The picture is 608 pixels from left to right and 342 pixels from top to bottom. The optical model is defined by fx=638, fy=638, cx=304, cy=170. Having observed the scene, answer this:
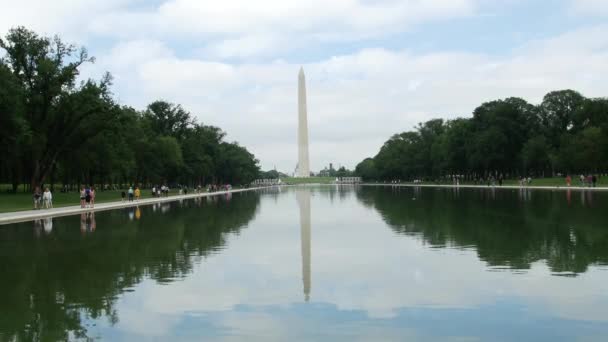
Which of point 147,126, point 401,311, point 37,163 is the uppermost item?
point 147,126

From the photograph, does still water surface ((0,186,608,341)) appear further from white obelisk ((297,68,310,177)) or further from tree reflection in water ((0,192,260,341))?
white obelisk ((297,68,310,177))

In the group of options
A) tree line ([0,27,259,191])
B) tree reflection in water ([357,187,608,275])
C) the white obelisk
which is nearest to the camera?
tree reflection in water ([357,187,608,275])

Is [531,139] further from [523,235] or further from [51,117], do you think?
[523,235]

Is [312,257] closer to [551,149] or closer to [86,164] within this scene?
[86,164]

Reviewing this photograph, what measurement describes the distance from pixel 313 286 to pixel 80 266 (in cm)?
578

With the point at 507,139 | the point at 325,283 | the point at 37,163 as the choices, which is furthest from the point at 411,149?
the point at 325,283

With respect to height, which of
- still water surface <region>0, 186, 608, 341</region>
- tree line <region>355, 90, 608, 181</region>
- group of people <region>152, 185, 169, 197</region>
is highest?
tree line <region>355, 90, 608, 181</region>

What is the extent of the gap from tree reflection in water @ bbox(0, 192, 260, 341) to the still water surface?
0.04 meters

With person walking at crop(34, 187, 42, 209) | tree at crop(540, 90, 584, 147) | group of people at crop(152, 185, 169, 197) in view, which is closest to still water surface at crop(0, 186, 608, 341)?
person walking at crop(34, 187, 42, 209)

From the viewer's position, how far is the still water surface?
331 inches

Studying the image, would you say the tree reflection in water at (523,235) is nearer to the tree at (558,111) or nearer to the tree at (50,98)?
the tree at (50,98)

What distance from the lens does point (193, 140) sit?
102625 millimetres

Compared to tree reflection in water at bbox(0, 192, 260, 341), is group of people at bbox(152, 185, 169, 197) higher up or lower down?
higher up

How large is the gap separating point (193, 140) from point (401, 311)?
313ft
